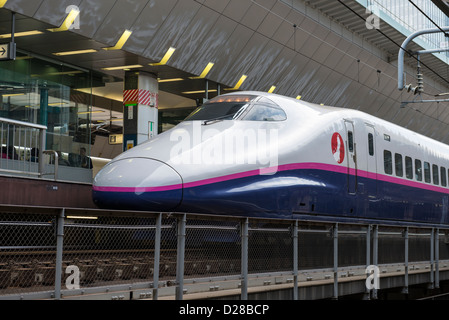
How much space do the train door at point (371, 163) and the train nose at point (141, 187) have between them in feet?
20.3

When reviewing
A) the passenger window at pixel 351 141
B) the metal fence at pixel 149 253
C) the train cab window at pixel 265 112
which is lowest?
the metal fence at pixel 149 253

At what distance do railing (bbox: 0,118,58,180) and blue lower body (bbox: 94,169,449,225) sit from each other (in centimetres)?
238

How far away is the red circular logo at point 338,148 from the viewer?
14.5 m

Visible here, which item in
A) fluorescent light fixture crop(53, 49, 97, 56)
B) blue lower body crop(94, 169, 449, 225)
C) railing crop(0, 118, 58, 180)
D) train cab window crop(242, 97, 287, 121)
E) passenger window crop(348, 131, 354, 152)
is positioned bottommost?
blue lower body crop(94, 169, 449, 225)

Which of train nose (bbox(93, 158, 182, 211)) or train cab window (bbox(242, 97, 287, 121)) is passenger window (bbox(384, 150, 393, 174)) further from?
train nose (bbox(93, 158, 182, 211))

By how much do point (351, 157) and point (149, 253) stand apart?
26.2 feet

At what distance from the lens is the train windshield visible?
1361 cm

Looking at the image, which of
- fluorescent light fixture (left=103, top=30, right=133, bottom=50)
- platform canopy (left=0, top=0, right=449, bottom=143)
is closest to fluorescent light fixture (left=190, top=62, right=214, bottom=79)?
platform canopy (left=0, top=0, right=449, bottom=143)

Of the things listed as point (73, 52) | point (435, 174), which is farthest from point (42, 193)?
point (435, 174)

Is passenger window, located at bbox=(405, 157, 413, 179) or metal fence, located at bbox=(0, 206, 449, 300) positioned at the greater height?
passenger window, located at bbox=(405, 157, 413, 179)

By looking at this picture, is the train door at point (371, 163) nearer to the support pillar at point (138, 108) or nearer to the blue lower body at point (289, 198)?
the blue lower body at point (289, 198)

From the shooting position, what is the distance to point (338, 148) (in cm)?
1466

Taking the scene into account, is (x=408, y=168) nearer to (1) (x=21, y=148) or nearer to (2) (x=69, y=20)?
(2) (x=69, y=20)

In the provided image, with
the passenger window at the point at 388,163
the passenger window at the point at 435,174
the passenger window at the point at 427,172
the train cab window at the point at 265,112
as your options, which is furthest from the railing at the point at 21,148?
the passenger window at the point at 435,174
